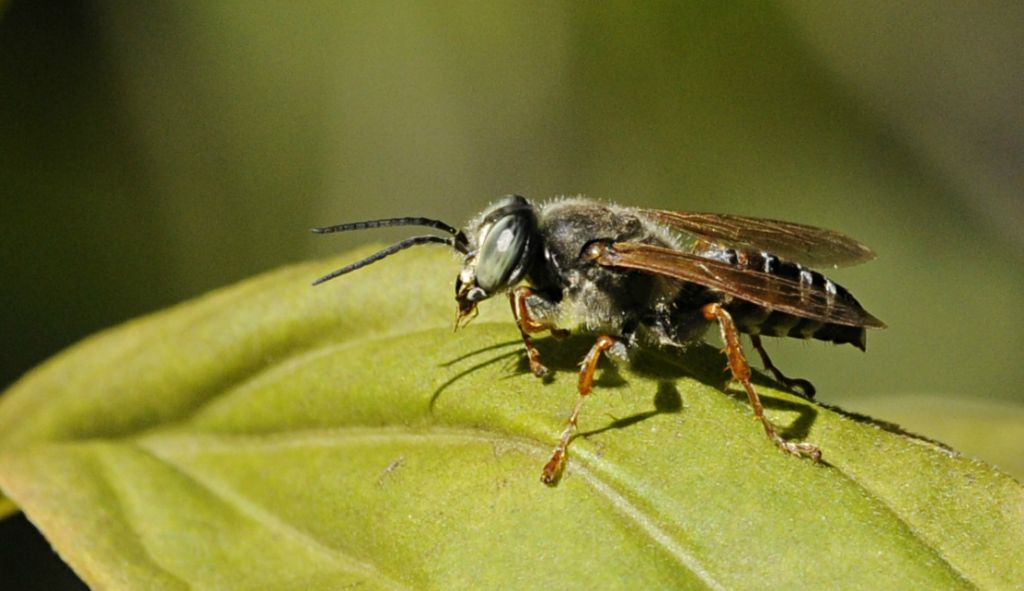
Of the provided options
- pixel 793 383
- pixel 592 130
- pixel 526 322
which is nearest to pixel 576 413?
pixel 526 322

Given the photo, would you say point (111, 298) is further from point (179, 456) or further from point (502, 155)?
point (179, 456)

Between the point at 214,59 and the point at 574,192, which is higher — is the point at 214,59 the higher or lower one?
the higher one

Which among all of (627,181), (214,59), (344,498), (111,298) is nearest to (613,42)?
(627,181)

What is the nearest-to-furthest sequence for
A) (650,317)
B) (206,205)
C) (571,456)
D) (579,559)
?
(579,559) < (571,456) < (650,317) < (206,205)

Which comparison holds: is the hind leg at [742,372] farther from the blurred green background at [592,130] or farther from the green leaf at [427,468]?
the blurred green background at [592,130]

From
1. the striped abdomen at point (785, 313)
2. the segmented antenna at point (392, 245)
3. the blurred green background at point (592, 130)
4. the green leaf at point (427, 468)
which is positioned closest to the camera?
the green leaf at point (427, 468)

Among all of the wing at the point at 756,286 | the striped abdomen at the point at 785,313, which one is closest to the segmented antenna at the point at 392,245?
the wing at the point at 756,286

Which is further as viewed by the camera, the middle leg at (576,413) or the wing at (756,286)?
the wing at (756,286)
